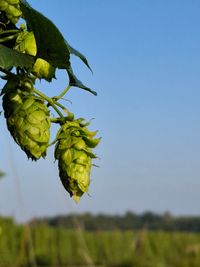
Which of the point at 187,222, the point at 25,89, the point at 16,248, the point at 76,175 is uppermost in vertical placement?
the point at 25,89

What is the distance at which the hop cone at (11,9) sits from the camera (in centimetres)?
96

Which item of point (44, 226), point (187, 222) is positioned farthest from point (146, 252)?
point (187, 222)

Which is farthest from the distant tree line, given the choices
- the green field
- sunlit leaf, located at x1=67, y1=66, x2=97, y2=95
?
sunlit leaf, located at x1=67, y1=66, x2=97, y2=95

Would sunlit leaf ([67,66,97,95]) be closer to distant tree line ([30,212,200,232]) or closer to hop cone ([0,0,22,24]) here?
hop cone ([0,0,22,24])

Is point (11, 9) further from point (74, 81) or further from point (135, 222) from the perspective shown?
point (135, 222)

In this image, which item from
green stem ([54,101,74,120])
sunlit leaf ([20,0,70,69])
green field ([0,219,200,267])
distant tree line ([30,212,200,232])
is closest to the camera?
sunlit leaf ([20,0,70,69])

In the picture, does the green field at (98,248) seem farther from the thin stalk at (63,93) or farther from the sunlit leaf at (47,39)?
the sunlit leaf at (47,39)

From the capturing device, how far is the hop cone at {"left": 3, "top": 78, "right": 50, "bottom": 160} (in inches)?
36.0

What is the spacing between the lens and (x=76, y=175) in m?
0.96

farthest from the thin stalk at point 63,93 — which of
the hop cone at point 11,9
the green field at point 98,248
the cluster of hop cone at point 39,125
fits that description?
the green field at point 98,248

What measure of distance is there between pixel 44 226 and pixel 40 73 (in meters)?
20.3

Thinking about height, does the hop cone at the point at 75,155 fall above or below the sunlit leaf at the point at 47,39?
below

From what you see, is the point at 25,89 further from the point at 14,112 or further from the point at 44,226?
the point at 44,226

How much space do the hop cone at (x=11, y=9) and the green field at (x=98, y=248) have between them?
51.6ft
